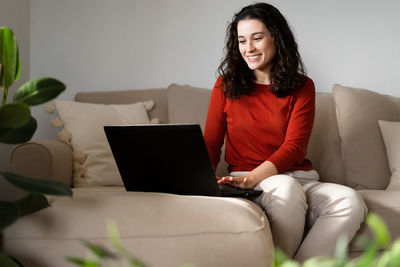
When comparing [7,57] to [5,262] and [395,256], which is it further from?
[395,256]

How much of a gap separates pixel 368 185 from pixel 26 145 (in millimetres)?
1381

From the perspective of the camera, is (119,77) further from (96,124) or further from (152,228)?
(152,228)

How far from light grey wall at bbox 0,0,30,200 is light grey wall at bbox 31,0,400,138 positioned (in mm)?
56

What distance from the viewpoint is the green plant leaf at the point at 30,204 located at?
3.77 ft

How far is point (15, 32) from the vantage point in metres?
2.47

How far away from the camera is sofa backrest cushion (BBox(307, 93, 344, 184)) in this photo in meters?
2.12

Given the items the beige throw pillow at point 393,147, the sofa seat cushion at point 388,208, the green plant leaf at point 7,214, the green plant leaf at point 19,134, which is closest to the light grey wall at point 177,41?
the beige throw pillow at point 393,147

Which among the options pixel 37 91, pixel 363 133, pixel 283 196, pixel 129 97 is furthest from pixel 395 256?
pixel 129 97

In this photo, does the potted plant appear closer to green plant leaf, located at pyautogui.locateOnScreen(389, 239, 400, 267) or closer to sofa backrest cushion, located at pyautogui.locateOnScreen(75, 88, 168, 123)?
green plant leaf, located at pyautogui.locateOnScreen(389, 239, 400, 267)

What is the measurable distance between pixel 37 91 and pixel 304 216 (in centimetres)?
84

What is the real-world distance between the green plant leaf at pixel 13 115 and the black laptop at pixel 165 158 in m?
0.29

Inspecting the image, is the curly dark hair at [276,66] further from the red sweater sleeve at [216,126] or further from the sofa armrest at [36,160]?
the sofa armrest at [36,160]

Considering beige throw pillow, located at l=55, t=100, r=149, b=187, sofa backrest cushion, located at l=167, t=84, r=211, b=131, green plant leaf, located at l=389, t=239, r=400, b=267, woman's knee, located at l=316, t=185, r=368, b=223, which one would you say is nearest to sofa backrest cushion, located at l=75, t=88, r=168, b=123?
sofa backrest cushion, located at l=167, t=84, r=211, b=131

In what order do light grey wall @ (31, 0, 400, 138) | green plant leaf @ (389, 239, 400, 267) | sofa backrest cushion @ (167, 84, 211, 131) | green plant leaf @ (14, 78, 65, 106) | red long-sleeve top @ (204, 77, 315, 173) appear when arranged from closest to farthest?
green plant leaf @ (389, 239, 400, 267)
green plant leaf @ (14, 78, 65, 106)
red long-sleeve top @ (204, 77, 315, 173)
sofa backrest cushion @ (167, 84, 211, 131)
light grey wall @ (31, 0, 400, 138)
